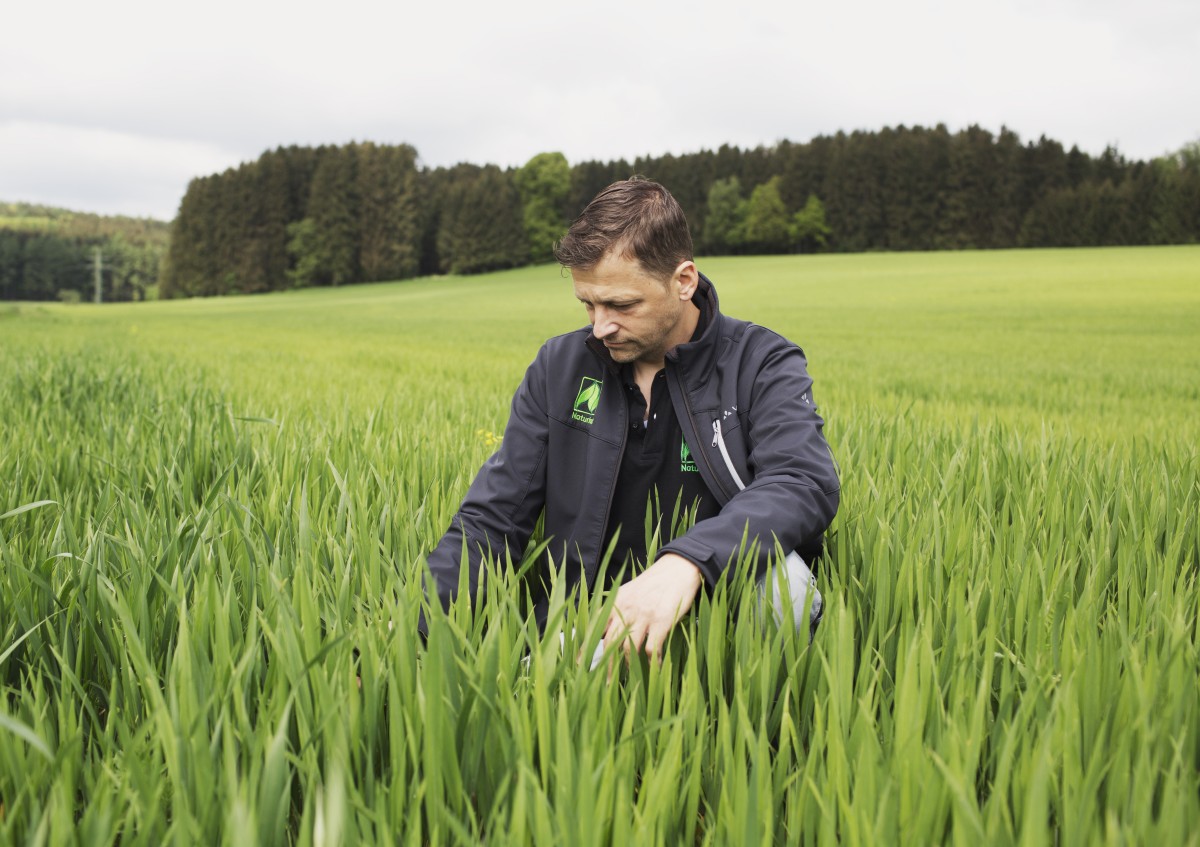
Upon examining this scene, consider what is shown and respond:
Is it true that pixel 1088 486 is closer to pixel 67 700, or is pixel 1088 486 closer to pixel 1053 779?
pixel 1053 779

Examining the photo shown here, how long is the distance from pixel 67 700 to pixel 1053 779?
49.8 inches

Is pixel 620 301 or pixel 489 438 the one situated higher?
pixel 620 301

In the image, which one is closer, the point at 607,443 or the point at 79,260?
the point at 607,443

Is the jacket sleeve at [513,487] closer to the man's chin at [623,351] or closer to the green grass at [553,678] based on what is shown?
the green grass at [553,678]

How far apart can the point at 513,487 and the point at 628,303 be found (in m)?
0.54

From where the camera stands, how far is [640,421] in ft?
7.34

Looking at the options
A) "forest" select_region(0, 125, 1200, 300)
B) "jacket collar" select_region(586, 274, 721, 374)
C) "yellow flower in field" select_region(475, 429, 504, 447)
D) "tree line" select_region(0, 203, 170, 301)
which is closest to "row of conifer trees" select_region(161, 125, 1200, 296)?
"forest" select_region(0, 125, 1200, 300)

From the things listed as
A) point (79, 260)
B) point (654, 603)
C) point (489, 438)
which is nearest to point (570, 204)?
point (79, 260)

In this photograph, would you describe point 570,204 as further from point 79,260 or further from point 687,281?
point 687,281

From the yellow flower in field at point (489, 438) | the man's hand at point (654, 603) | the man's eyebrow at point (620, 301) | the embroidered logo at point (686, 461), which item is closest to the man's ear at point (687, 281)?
the man's eyebrow at point (620, 301)

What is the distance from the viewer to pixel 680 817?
1079 mm

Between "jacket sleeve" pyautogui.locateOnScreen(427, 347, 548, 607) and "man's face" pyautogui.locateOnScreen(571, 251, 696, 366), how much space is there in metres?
0.28

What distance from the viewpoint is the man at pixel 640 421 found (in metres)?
1.92

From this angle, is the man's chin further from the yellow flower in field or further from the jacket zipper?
the yellow flower in field
